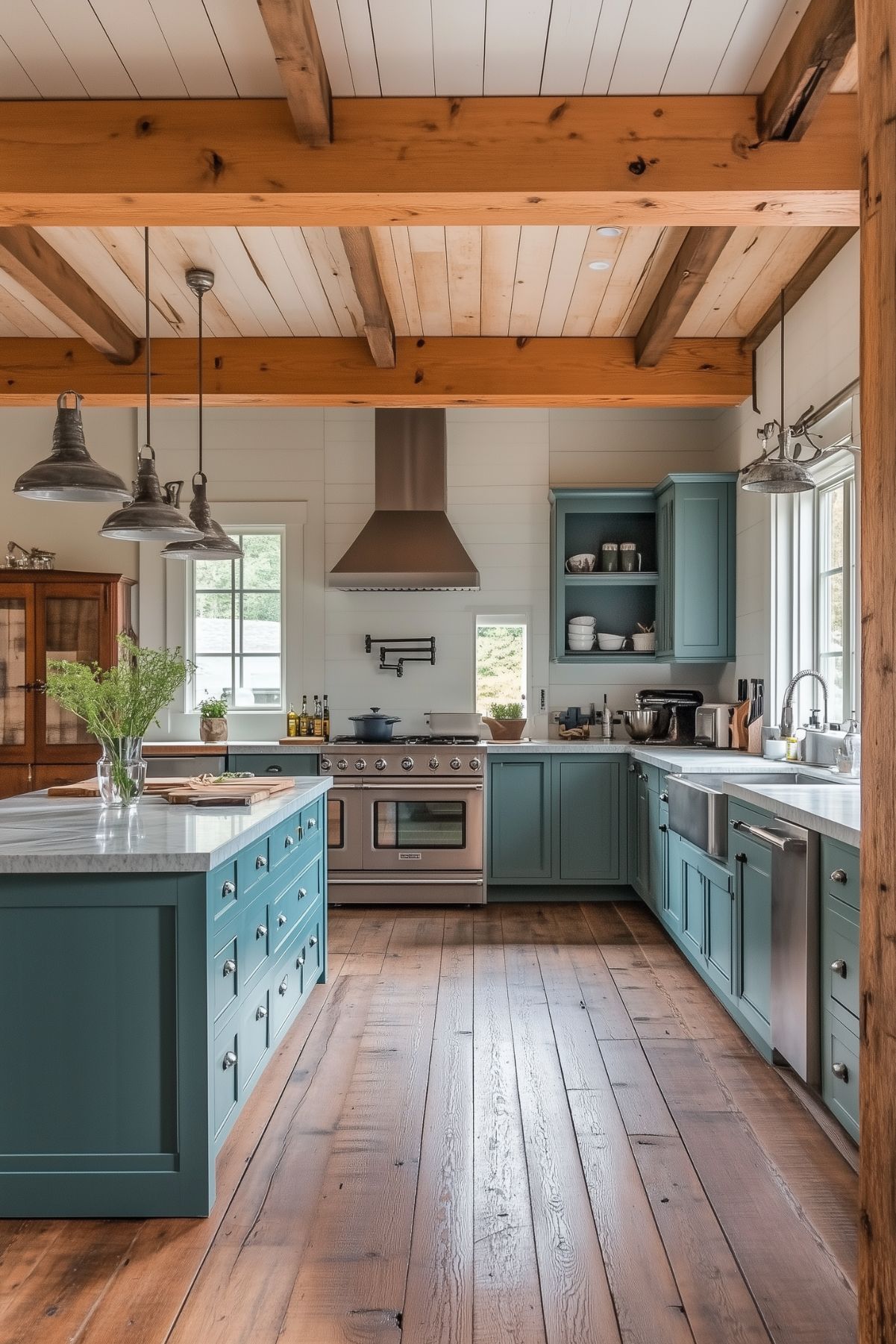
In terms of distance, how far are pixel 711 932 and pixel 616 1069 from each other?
886 mm

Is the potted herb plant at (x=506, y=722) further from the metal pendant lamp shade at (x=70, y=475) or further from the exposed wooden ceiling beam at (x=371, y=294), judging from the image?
the metal pendant lamp shade at (x=70, y=475)

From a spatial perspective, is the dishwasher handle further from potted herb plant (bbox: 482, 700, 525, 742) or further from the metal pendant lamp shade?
potted herb plant (bbox: 482, 700, 525, 742)

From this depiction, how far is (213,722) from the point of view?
5.85 m

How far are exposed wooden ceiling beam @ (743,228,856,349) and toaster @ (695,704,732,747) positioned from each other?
191 centimetres

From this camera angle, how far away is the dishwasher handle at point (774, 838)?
2.76 meters

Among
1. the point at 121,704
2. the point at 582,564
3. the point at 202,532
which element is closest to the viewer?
the point at 121,704

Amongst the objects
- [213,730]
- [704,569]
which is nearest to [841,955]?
[704,569]

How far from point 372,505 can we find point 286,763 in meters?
1.81

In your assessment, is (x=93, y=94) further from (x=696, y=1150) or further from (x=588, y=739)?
(x=588, y=739)

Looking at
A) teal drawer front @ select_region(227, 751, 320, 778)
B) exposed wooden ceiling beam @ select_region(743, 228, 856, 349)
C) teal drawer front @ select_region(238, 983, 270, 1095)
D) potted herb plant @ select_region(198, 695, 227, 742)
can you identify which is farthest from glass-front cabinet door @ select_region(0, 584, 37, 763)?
exposed wooden ceiling beam @ select_region(743, 228, 856, 349)

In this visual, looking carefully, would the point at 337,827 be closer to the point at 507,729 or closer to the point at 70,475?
the point at 507,729

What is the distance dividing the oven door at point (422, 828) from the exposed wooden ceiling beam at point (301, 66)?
3.52 meters

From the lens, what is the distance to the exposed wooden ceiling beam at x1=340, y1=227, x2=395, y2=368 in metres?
3.28

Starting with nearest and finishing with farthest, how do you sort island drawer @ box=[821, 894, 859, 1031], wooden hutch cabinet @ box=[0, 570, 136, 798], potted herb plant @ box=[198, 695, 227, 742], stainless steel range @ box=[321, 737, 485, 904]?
island drawer @ box=[821, 894, 859, 1031], stainless steel range @ box=[321, 737, 485, 904], wooden hutch cabinet @ box=[0, 570, 136, 798], potted herb plant @ box=[198, 695, 227, 742]
